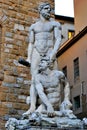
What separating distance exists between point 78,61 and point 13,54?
8742mm

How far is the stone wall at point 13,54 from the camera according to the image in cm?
1048

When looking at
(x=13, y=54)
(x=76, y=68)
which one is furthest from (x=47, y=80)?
(x=76, y=68)

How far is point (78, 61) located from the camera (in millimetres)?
19250

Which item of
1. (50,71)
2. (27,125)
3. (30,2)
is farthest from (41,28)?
(30,2)

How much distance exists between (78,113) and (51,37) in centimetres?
1146

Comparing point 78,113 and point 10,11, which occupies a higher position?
point 10,11

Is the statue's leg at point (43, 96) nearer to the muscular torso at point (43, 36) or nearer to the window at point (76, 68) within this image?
the muscular torso at point (43, 36)

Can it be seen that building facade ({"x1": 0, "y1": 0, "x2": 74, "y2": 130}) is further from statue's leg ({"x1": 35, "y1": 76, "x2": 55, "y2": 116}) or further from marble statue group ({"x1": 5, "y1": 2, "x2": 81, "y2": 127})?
statue's leg ({"x1": 35, "y1": 76, "x2": 55, "y2": 116})

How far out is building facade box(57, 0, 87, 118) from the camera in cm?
1833

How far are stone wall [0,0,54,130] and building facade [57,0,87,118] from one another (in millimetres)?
7072

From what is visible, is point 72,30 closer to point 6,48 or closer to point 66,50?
point 66,50

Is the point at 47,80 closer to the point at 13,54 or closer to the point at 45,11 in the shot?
the point at 45,11

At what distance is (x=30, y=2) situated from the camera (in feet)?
39.0

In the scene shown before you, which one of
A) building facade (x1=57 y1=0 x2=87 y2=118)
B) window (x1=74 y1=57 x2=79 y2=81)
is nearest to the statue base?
building facade (x1=57 y1=0 x2=87 y2=118)
